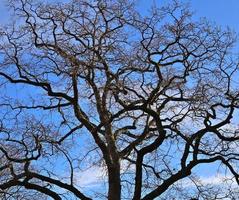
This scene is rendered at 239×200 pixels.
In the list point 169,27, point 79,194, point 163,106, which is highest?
point 169,27

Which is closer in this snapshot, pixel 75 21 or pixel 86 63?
pixel 86 63

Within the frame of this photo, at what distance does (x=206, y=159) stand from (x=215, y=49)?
318 centimetres

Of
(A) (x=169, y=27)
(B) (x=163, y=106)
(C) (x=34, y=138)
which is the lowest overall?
(C) (x=34, y=138)

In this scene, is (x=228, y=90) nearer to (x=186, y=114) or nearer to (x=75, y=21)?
(x=186, y=114)

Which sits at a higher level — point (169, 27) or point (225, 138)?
point (169, 27)

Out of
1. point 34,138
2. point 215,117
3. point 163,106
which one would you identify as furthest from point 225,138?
point 34,138

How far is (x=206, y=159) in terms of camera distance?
19.1 meters

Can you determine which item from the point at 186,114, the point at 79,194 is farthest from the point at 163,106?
the point at 79,194

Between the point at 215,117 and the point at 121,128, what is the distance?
Result: 2955 mm

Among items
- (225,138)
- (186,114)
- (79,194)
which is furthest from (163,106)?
(79,194)

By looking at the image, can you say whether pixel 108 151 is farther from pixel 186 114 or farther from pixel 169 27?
pixel 169 27

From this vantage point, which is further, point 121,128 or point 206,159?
point 121,128

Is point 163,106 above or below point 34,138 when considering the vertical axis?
above

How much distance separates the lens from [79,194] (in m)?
19.1
